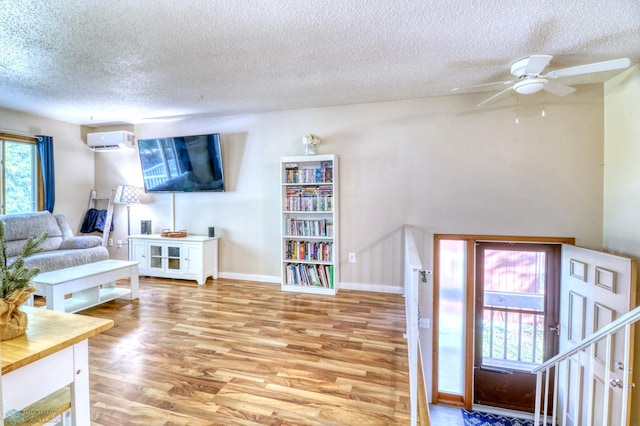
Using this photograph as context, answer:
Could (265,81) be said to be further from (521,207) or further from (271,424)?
(521,207)

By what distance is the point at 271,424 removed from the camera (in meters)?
1.62

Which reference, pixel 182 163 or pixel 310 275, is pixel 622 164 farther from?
pixel 182 163

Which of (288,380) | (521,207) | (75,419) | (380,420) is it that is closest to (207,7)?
(75,419)

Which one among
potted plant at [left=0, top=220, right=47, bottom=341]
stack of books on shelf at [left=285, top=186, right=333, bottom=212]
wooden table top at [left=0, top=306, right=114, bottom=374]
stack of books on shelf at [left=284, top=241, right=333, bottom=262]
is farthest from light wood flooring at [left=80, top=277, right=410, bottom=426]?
stack of books on shelf at [left=285, top=186, right=333, bottom=212]

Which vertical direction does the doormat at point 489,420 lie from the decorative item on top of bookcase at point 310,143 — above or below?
below

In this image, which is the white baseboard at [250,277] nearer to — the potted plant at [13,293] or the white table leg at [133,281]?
the white table leg at [133,281]

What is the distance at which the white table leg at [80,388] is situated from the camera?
43.2 inches

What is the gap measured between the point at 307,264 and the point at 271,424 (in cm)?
233

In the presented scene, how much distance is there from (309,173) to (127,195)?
294 cm

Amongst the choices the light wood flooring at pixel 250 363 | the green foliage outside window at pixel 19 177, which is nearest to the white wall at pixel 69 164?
the green foliage outside window at pixel 19 177

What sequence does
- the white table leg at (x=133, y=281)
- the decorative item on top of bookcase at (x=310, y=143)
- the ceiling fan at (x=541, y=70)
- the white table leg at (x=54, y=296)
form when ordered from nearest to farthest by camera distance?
the ceiling fan at (x=541, y=70) < the white table leg at (x=54, y=296) < the white table leg at (x=133, y=281) < the decorative item on top of bookcase at (x=310, y=143)

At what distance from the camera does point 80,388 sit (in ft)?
3.69

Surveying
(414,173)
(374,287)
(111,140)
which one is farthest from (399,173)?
(111,140)

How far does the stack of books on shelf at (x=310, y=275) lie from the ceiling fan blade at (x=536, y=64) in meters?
2.78
